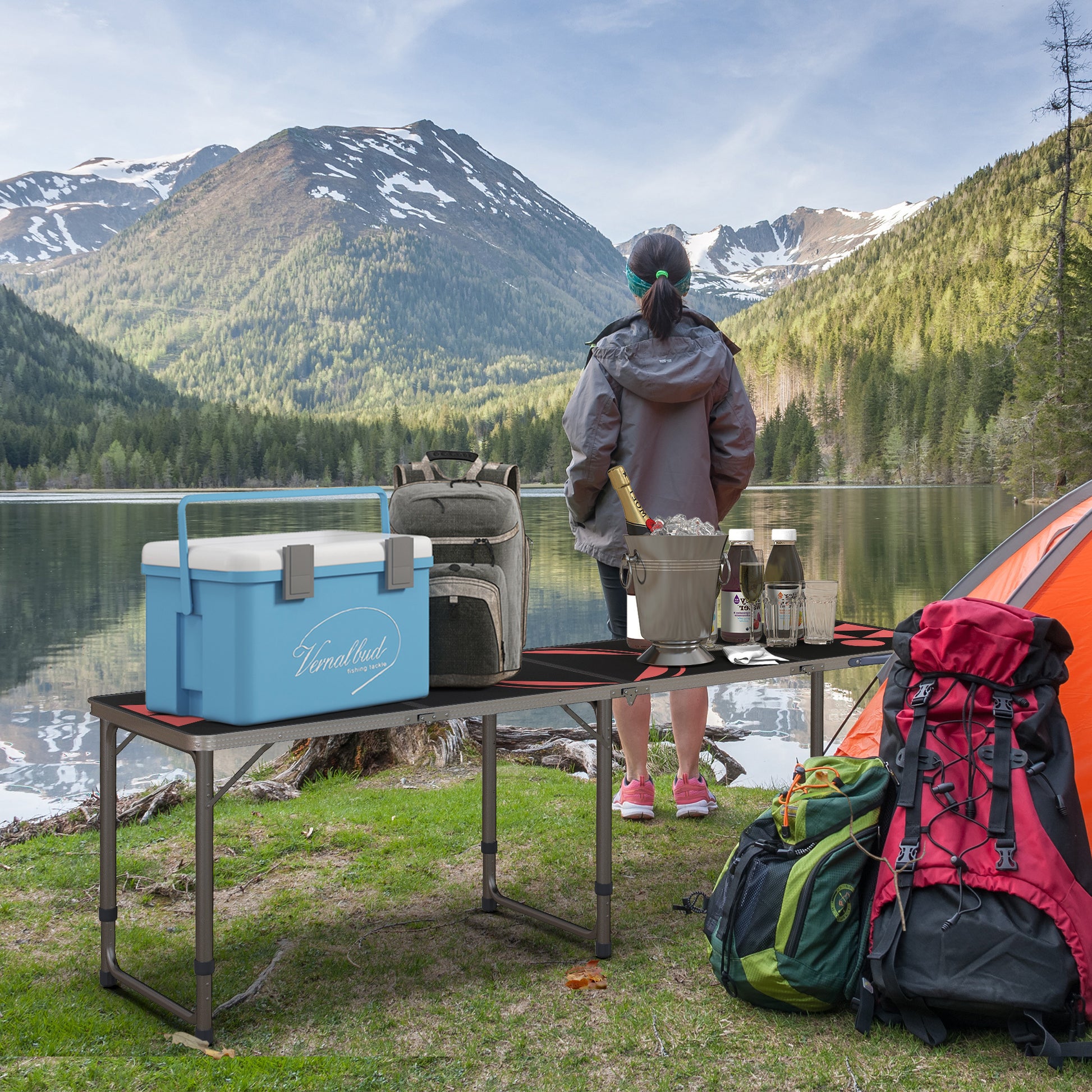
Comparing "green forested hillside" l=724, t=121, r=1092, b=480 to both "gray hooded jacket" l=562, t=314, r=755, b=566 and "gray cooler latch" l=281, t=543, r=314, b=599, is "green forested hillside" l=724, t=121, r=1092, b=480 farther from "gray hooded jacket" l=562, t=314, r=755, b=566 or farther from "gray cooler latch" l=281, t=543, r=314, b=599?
"gray cooler latch" l=281, t=543, r=314, b=599

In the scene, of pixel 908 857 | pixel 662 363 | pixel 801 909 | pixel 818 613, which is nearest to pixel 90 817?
pixel 662 363

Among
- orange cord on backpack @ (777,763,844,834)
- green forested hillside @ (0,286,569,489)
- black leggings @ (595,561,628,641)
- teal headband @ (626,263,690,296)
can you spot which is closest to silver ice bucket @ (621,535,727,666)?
orange cord on backpack @ (777,763,844,834)

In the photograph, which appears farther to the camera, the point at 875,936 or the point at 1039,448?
the point at 1039,448

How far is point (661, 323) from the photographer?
12.3ft

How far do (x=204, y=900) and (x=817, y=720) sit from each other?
258 cm

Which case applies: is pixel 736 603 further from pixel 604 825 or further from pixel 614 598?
pixel 604 825

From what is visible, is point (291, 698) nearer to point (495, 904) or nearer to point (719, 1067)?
point (719, 1067)

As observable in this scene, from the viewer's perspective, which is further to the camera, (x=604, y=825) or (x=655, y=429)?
(x=655, y=429)

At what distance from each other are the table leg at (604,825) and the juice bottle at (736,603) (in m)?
0.73

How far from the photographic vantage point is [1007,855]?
248 cm

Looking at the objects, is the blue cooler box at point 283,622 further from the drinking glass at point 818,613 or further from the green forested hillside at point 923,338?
the green forested hillside at point 923,338

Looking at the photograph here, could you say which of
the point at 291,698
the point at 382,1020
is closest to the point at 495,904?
the point at 382,1020

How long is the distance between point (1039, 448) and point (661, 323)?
41.7m

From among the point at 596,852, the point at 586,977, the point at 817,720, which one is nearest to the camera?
the point at 586,977
